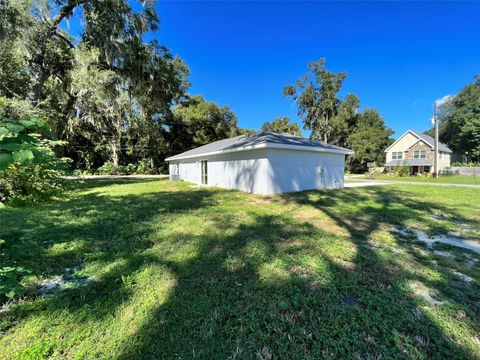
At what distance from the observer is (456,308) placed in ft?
7.89

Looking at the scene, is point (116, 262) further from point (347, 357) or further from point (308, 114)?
point (308, 114)

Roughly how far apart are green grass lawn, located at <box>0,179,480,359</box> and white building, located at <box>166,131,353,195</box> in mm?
5170

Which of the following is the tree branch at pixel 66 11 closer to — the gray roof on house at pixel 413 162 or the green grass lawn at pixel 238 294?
the green grass lawn at pixel 238 294

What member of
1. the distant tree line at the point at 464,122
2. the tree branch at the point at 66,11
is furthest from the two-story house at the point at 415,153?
the tree branch at the point at 66,11

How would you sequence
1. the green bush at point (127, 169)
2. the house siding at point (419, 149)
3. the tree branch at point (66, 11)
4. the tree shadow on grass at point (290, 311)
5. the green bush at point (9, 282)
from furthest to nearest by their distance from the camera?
the house siding at point (419, 149)
the green bush at point (127, 169)
the tree branch at point (66, 11)
the green bush at point (9, 282)
the tree shadow on grass at point (290, 311)

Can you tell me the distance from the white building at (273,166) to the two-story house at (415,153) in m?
22.5

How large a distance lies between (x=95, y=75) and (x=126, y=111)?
15422 millimetres

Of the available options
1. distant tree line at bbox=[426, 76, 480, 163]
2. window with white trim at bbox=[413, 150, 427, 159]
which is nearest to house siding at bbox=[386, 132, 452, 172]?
window with white trim at bbox=[413, 150, 427, 159]

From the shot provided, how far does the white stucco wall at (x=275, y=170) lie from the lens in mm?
10188

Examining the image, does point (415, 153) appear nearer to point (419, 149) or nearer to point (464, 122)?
point (419, 149)

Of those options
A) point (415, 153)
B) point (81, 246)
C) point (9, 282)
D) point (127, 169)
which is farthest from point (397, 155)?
point (9, 282)

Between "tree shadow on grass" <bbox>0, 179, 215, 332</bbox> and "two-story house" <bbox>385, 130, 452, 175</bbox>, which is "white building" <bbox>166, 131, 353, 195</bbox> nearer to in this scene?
"tree shadow on grass" <bbox>0, 179, 215, 332</bbox>

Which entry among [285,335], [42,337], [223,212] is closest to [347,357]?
[285,335]

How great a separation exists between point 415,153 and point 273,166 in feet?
96.9
